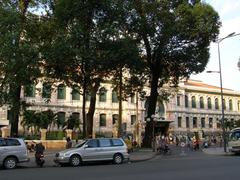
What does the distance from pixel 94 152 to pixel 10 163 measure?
4767 mm

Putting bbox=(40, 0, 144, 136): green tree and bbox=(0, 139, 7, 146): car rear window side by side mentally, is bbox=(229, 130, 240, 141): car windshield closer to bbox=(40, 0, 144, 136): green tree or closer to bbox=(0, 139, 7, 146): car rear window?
bbox=(40, 0, 144, 136): green tree

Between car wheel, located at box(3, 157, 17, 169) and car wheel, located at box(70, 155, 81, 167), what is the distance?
3123mm

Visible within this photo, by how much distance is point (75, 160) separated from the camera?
25.2 metres

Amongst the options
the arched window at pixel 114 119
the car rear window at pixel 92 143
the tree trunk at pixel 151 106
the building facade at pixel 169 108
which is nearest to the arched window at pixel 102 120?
the building facade at pixel 169 108

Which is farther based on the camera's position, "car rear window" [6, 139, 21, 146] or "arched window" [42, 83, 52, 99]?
"arched window" [42, 83, 52, 99]

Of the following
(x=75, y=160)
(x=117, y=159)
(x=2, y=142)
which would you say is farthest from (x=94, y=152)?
(x=2, y=142)

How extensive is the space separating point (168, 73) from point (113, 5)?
652 inches

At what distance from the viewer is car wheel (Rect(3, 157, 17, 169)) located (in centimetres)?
2386

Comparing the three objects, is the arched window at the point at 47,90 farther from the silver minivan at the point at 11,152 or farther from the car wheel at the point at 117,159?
the car wheel at the point at 117,159

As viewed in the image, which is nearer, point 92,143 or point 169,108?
point 92,143

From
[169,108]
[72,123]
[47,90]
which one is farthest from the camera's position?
[169,108]

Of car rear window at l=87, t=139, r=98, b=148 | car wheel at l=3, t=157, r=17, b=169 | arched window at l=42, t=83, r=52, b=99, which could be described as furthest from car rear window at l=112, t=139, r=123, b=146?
arched window at l=42, t=83, r=52, b=99

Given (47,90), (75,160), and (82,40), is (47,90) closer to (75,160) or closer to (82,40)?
(82,40)

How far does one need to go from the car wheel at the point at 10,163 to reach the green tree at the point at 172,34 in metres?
14.7
